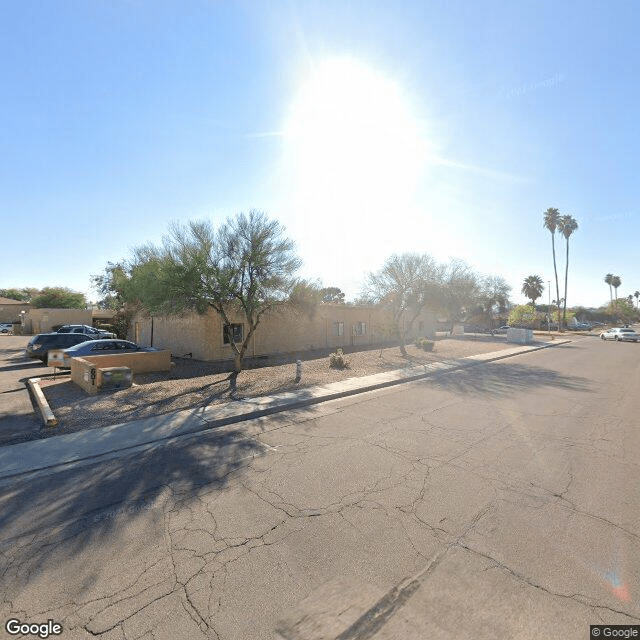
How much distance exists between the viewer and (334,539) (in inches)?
146

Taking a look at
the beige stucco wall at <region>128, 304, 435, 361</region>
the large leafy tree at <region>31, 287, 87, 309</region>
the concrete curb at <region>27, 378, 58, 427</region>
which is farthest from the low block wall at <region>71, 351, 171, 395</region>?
the large leafy tree at <region>31, 287, 87, 309</region>

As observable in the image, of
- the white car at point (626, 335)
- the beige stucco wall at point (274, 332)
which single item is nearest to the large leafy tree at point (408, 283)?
the beige stucco wall at point (274, 332)

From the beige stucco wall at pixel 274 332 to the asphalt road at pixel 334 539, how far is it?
39.7ft

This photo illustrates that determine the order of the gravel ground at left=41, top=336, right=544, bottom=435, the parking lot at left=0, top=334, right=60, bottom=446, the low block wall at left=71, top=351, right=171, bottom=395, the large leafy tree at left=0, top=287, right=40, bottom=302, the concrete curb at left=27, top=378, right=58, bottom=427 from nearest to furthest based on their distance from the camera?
the parking lot at left=0, top=334, right=60, bottom=446
the concrete curb at left=27, top=378, right=58, bottom=427
the gravel ground at left=41, top=336, right=544, bottom=435
the low block wall at left=71, top=351, right=171, bottom=395
the large leafy tree at left=0, top=287, right=40, bottom=302

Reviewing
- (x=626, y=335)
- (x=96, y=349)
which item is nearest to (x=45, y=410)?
(x=96, y=349)

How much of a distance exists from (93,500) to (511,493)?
5.59 meters

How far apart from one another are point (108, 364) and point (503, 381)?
15.8 metres

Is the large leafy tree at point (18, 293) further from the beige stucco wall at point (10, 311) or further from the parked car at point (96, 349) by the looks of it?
the parked car at point (96, 349)

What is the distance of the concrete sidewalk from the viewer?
20.1 ft

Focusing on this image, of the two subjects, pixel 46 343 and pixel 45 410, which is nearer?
pixel 45 410

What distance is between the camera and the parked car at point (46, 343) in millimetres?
18875

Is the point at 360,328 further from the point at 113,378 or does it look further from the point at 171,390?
the point at 113,378

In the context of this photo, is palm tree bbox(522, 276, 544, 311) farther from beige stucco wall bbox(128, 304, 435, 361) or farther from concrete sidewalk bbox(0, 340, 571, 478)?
concrete sidewalk bbox(0, 340, 571, 478)

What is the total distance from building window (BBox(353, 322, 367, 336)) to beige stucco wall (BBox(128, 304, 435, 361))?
0.19m
